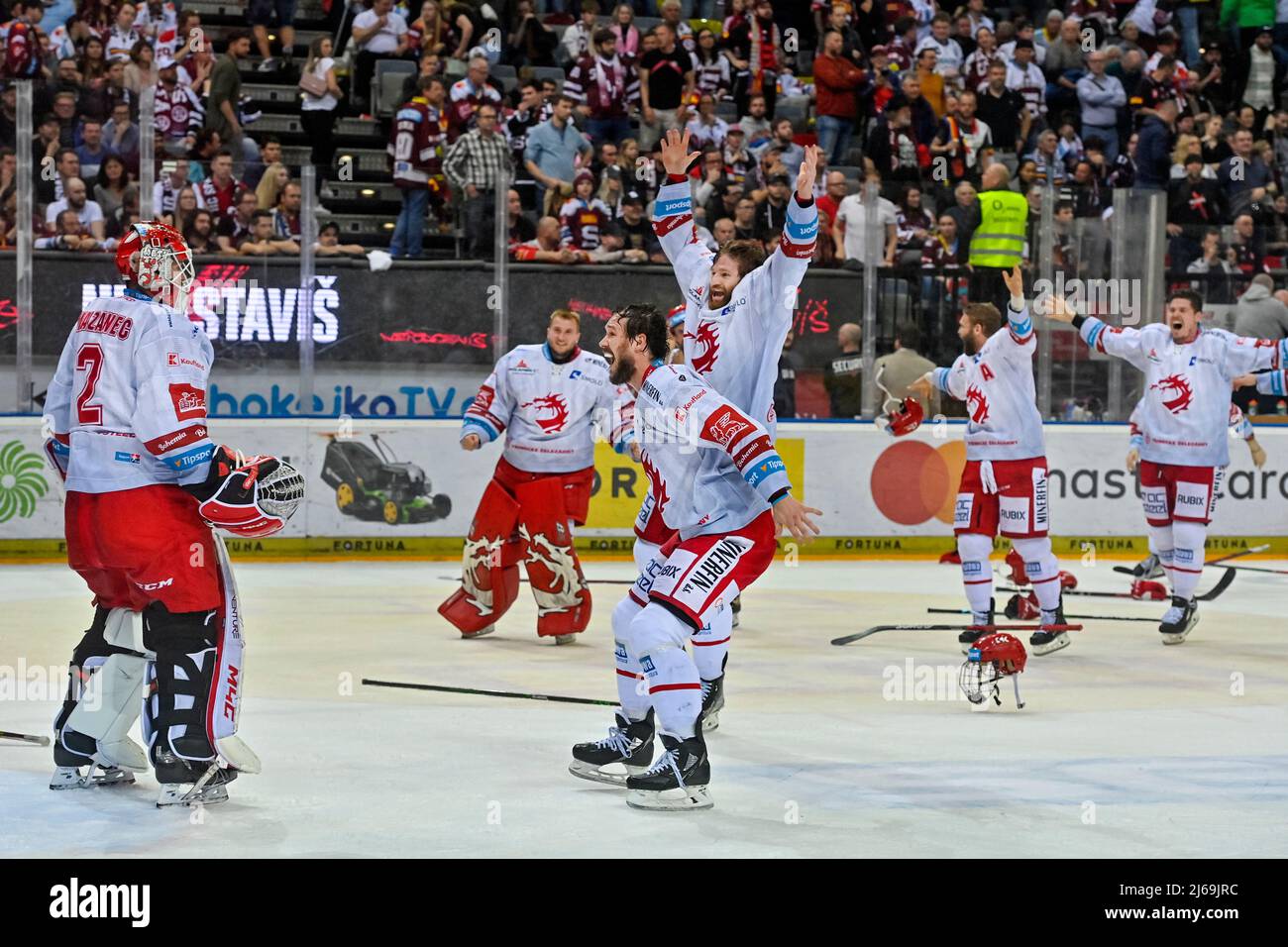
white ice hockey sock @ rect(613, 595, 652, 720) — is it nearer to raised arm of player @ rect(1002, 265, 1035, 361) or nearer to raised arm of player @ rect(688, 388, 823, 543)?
raised arm of player @ rect(688, 388, 823, 543)

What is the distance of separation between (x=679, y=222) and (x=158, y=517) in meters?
2.67

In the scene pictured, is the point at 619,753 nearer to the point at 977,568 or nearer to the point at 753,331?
the point at 753,331

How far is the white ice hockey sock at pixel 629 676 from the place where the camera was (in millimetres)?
6355

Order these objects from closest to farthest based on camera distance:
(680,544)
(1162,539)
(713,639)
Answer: (680,544) < (713,639) < (1162,539)

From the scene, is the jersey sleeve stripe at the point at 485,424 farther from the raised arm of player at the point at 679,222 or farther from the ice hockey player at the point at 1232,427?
the ice hockey player at the point at 1232,427

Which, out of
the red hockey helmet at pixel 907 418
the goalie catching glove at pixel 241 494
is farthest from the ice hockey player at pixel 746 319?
the red hockey helmet at pixel 907 418

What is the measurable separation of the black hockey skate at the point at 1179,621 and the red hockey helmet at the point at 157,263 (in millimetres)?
6517

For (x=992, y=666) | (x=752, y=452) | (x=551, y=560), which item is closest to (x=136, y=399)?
(x=752, y=452)

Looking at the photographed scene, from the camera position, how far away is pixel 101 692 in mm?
6121

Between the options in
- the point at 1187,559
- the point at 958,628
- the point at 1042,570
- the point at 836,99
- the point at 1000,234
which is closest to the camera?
the point at 958,628

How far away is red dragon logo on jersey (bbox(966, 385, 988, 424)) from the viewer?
33.6 feet

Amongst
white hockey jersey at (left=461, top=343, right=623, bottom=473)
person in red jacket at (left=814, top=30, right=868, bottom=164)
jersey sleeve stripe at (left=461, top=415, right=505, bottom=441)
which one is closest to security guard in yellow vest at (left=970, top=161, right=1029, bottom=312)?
person in red jacket at (left=814, top=30, right=868, bottom=164)

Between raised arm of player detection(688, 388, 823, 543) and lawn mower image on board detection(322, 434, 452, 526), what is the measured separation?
847 centimetres

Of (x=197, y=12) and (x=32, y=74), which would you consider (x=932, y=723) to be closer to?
(x=32, y=74)
